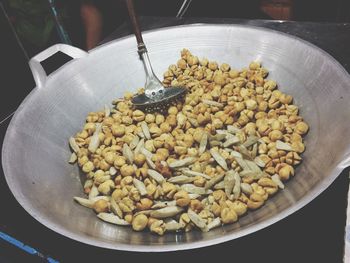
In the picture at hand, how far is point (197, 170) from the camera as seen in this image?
985 mm

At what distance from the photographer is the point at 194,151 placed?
40.7 inches

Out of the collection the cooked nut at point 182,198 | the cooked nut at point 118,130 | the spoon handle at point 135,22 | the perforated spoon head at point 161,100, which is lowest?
the cooked nut at point 182,198

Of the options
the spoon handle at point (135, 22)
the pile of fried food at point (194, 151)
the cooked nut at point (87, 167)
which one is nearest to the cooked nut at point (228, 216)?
the pile of fried food at point (194, 151)

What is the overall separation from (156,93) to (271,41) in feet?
1.57

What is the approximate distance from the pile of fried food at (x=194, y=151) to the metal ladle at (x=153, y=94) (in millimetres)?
35

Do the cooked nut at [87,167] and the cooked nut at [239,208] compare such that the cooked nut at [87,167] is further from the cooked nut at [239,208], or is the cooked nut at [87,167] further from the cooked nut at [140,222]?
the cooked nut at [239,208]

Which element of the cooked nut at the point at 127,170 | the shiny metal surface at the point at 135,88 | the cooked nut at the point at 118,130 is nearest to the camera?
the shiny metal surface at the point at 135,88

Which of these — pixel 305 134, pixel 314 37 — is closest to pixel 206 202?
pixel 305 134

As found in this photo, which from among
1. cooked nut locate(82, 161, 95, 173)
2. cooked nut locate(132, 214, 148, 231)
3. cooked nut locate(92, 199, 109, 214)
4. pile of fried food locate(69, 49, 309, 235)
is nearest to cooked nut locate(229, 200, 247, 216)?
pile of fried food locate(69, 49, 309, 235)

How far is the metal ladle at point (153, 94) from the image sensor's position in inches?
47.5

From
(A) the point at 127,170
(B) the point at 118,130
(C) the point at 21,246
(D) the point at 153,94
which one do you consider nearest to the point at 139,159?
(A) the point at 127,170

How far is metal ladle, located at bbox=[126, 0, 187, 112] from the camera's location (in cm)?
121

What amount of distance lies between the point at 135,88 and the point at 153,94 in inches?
5.8

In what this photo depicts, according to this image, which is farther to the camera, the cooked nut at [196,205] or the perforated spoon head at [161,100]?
the perforated spoon head at [161,100]
